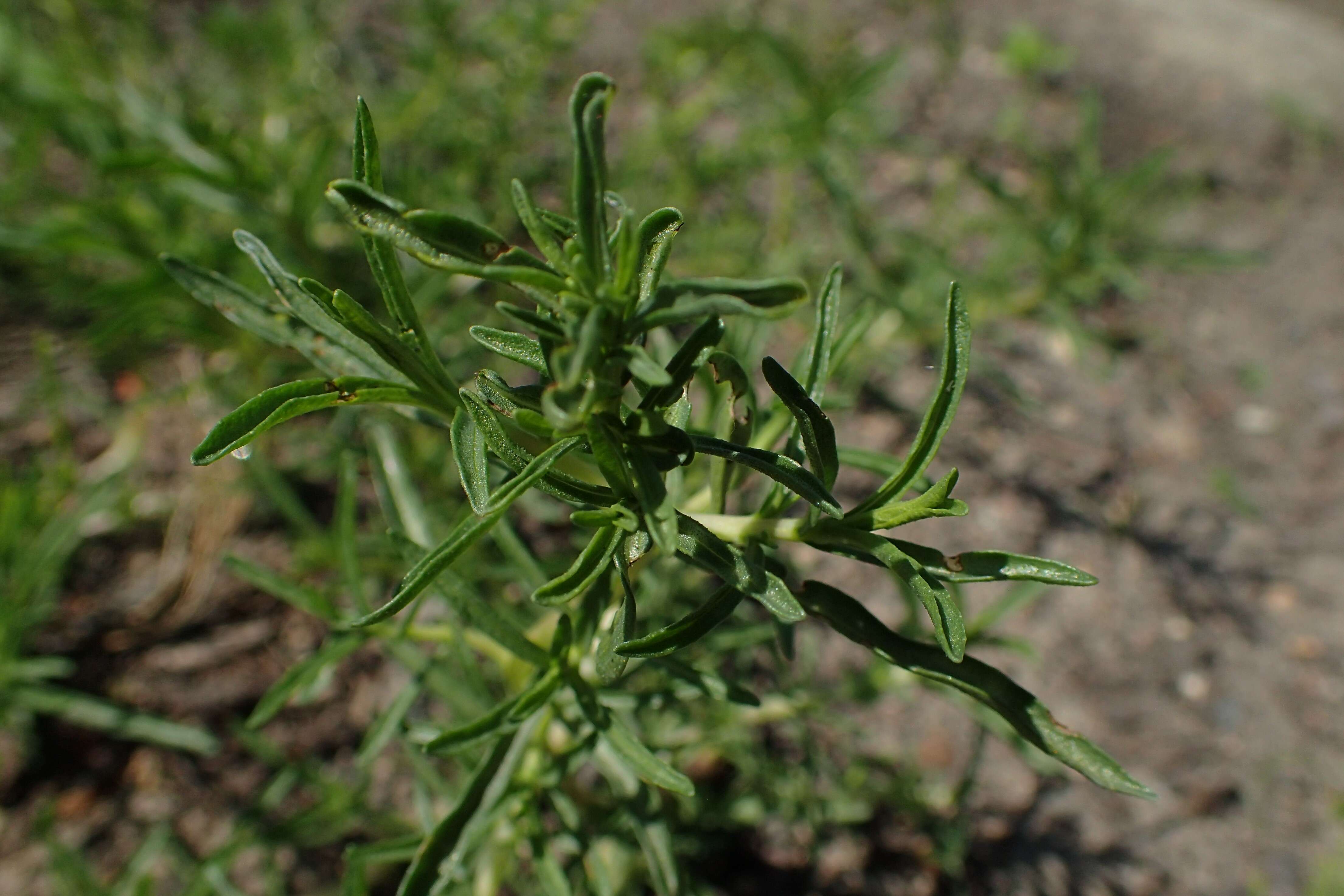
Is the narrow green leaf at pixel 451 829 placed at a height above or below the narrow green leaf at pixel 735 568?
below

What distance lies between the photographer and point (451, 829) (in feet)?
3.93

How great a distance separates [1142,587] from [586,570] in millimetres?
2183

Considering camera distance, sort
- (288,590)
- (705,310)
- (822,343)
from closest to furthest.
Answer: (705,310)
(822,343)
(288,590)

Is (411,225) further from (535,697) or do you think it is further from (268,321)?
(535,697)

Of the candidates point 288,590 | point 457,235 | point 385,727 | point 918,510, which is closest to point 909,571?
point 918,510

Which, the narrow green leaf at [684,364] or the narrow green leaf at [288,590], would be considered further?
the narrow green leaf at [288,590]

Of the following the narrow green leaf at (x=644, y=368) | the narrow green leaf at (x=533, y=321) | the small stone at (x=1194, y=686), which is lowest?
the small stone at (x=1194, y=686)

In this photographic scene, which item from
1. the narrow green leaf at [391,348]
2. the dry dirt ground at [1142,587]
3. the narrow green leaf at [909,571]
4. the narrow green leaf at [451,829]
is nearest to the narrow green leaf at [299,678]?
the narrow green leaf at [451,829]

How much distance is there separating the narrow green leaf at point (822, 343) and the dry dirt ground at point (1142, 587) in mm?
1496

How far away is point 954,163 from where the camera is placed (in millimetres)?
3334

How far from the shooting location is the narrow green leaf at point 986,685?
968mm

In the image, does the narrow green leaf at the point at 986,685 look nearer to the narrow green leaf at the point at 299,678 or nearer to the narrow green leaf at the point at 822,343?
the narrow green leaf at the point at 822,343

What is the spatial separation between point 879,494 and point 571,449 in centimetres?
32

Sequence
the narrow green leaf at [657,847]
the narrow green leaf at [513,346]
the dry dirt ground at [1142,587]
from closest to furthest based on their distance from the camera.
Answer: the narrow green leaf at [513,346] → the narrow green leaf at [657,847] → the dry dirt ground at [1142,587]
